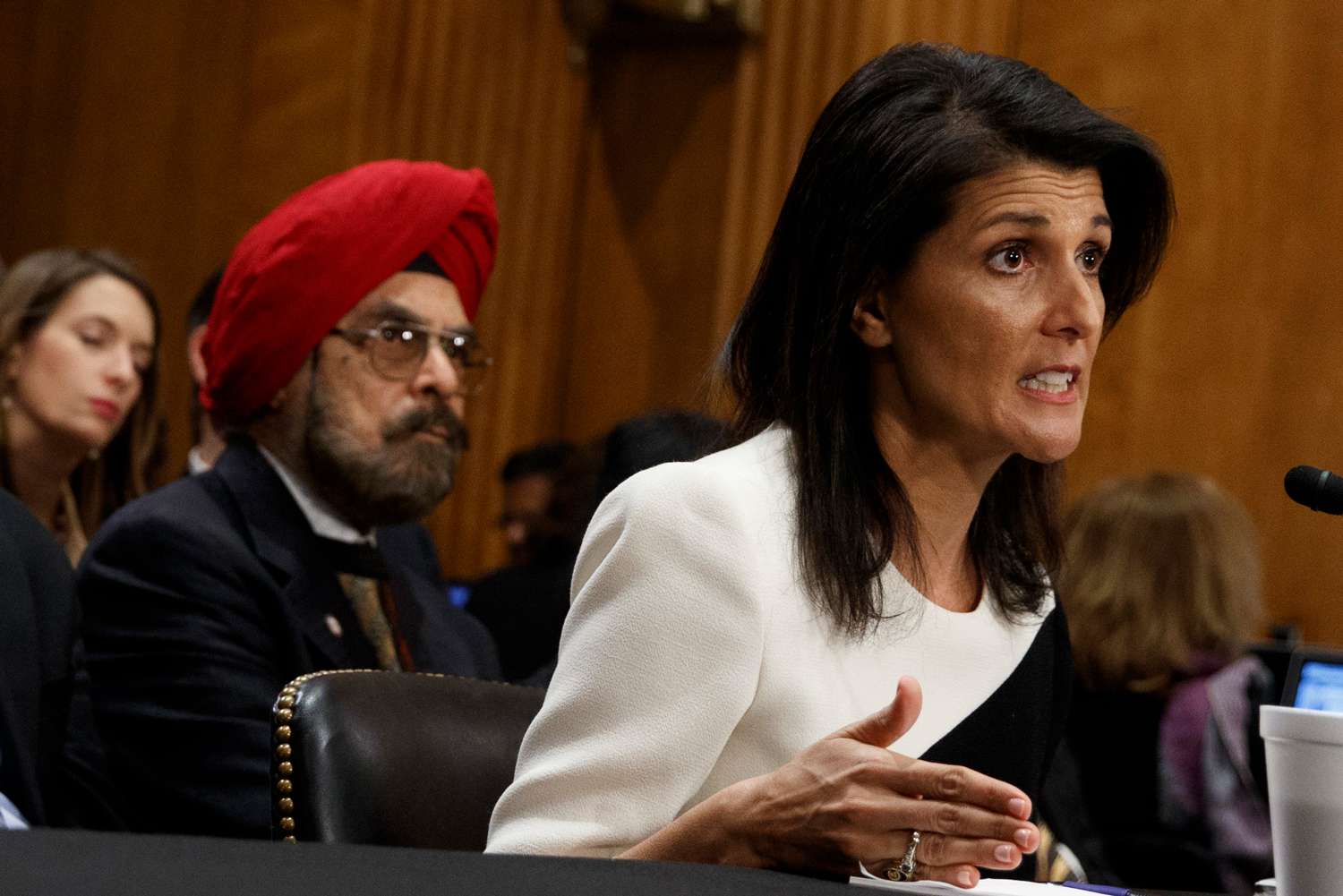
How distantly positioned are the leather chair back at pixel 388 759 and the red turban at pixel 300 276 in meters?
1.38

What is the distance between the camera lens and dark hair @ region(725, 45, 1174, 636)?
1816mm

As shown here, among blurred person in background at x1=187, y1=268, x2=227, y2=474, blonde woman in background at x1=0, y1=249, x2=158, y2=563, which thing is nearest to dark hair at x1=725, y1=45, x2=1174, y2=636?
blurred person in background at x1=187, y1=268, x2=227, y2=474

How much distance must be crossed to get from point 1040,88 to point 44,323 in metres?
3.01

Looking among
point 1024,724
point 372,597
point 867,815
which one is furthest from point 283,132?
point 867,815

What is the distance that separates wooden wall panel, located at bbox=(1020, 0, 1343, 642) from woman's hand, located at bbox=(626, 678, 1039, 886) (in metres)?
4.22

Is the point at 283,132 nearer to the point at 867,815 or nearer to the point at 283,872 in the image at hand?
the point at 867,815

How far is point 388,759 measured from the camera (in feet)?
6.33

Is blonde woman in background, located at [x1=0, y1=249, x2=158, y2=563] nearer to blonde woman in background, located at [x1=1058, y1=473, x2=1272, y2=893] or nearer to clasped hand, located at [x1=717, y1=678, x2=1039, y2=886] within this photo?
blonde woman in background, located at [x1=1058, y1=473, x2=1272, y2=893]

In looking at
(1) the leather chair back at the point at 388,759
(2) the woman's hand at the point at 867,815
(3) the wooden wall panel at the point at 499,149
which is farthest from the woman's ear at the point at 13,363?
(2) the woman's hand at the point at 867,815

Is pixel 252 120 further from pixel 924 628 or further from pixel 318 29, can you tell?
pixel 924 628

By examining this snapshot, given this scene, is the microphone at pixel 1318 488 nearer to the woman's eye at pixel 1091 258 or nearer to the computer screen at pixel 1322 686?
the woman's eye at pixel 1091 258

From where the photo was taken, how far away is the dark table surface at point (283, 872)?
0.81m

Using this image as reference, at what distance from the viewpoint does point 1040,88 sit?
6.26 ft

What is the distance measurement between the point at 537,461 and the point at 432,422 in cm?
217
